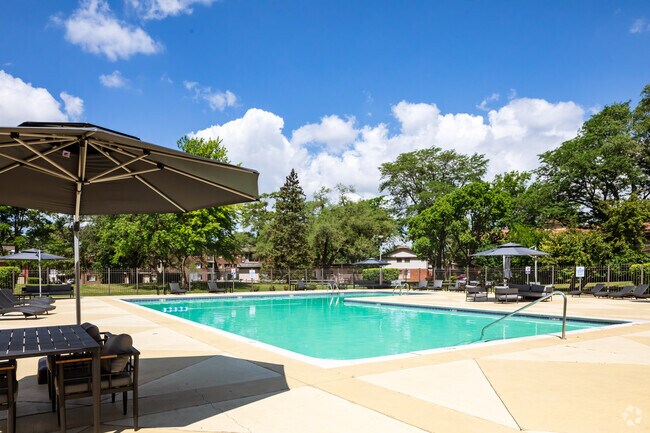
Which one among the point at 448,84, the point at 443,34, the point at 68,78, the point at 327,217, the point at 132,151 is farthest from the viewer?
the point at 327,217

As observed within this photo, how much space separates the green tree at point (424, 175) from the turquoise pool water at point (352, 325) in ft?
92.5

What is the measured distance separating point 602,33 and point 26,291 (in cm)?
2706

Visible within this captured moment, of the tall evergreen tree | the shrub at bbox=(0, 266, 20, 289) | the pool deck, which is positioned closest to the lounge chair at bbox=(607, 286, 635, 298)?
the pool deck

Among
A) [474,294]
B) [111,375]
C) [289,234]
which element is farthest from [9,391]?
[289,234]

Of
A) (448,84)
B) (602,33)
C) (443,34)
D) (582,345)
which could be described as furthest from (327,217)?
(582,345)

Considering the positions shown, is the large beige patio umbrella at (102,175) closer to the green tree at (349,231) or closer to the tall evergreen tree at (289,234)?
the tall evergreen tree at (289,234)

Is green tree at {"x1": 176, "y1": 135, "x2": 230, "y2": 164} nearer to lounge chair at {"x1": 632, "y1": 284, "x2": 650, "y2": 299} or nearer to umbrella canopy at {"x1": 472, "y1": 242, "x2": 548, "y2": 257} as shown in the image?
umbrella canopy at {"x1": 472, "y1": 242, "x2": 548, "y2": 257}

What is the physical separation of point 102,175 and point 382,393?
4017 mm

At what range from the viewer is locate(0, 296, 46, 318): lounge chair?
41.1 feet

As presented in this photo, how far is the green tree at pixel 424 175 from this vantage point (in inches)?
1915

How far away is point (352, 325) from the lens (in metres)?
15.2

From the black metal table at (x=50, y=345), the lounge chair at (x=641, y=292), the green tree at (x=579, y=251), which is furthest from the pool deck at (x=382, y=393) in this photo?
the green tree at (x=579, y=251)

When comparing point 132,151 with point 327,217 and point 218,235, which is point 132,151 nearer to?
point 218,235

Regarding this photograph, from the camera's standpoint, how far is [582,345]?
8672 mm
